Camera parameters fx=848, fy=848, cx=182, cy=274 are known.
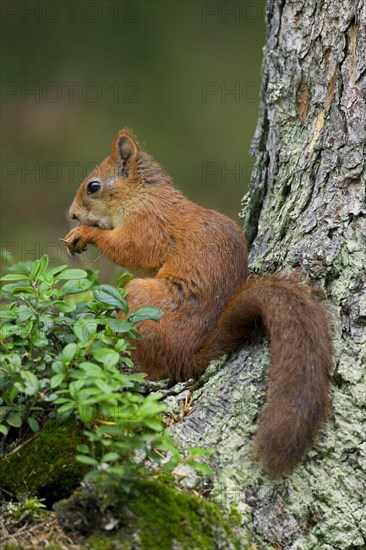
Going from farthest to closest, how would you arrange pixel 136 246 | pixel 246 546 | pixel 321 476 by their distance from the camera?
pixel 136 246, pixel 321 476, pixel 246 546

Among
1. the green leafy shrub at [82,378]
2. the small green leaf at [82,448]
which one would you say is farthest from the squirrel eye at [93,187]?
the small green leaf at [82,448]

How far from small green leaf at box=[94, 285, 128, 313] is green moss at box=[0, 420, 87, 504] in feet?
1.07

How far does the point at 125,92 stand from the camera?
7.42 meters

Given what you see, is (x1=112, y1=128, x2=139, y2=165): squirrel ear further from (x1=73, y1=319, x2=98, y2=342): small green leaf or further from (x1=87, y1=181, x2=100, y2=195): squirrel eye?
(x1=73, y1=319, x2=98, y2=342): small green leaf

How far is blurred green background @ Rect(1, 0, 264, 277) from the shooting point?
711 centimetres

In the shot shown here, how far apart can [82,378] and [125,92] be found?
228 inches

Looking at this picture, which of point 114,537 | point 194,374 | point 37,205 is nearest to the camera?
point 114,537

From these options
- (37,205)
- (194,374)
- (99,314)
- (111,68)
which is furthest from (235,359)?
(111,68)

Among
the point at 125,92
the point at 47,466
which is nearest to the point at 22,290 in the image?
the point at 47,466

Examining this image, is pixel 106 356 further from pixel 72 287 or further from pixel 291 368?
pixel 291 368

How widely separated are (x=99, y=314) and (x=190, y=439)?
0.43m

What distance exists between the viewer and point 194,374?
253cm

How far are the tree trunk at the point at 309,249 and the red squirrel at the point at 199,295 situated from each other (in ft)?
0.25

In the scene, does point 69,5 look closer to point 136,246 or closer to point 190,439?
point 136,246
